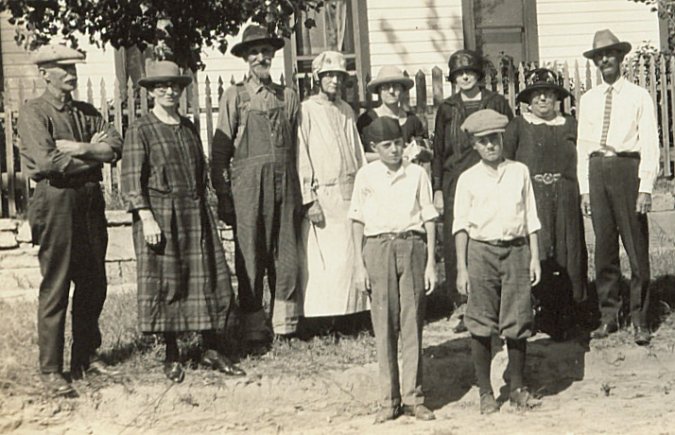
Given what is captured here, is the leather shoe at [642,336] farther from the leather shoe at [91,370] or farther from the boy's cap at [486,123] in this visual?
the leather shoe at [91,370]

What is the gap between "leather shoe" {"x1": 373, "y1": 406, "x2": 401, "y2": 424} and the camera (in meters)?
6.18

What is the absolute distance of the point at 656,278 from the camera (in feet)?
29.7

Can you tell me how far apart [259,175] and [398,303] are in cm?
153

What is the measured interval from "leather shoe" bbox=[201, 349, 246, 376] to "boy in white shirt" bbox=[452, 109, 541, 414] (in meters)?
1.63

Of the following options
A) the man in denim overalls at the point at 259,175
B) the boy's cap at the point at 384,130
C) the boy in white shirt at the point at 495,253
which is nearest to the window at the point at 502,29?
the man in denim overalls at the point at 259,175

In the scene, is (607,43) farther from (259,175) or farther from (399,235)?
(259,175)

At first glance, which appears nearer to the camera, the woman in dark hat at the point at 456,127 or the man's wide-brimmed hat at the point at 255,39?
the man's wide-brimmed hat at the point at 255,39

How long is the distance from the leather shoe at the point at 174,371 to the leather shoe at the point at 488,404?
6.54ft

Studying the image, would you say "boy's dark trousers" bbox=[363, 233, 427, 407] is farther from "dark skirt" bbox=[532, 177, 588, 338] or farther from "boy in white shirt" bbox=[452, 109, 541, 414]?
"dark skirt" bbox=[532, 177, 588, 338]

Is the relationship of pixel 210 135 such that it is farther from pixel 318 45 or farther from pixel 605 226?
pixel 605 226

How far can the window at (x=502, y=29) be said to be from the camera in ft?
46.0

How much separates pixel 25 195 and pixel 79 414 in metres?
4.40

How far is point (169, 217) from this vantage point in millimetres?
6523

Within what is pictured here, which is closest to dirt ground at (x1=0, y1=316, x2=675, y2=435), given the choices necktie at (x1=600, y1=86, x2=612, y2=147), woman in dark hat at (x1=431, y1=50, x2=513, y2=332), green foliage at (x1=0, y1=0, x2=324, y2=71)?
woman in dark hat at (x1=431, y1=50, x2=513, y2=332)
